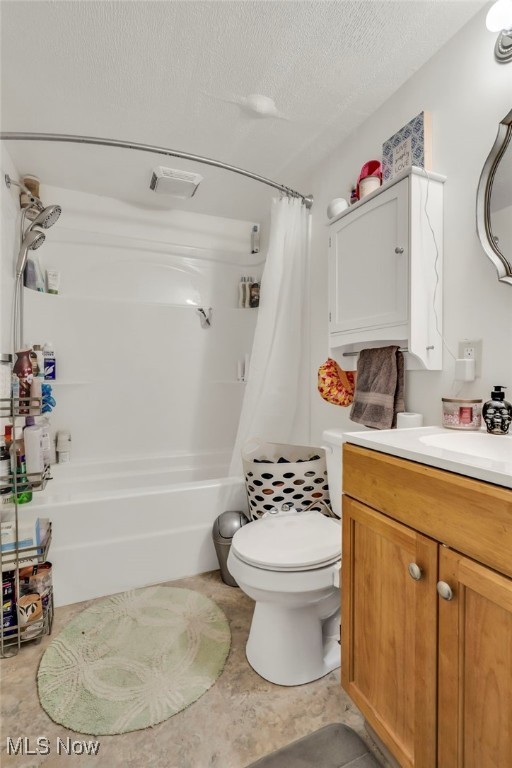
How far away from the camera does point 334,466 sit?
5.17 feet

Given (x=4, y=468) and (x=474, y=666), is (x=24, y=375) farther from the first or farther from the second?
(x=474, y=666)

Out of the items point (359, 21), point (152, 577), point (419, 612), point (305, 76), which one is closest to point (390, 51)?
point (359, 21)

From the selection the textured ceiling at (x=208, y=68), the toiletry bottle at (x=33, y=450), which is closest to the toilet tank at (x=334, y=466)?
the toiletry bottle at (x=33, y=450)

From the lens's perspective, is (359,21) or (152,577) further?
(152,577)

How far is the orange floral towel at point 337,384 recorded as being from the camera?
1.77 m

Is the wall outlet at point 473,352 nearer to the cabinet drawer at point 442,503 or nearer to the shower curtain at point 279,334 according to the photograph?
the cabinet drawer at point 442,503

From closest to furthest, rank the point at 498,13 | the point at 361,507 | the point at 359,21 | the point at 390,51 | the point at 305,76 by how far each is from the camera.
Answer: the point at 361,507 < the point at 498,13 < the point at 359,21 < the point at 390,51 < the point at 305,76

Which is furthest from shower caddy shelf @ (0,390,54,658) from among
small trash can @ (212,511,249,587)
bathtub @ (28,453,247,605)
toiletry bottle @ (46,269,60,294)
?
Answer: toiletry bottle @ (46,269,60,294)

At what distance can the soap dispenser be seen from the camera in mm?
1073

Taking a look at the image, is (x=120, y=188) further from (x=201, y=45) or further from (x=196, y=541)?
(x=196, y=541)

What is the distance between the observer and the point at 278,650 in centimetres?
131

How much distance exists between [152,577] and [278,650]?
0.83 meters

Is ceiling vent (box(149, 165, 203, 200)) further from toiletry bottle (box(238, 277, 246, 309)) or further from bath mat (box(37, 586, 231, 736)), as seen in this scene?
bath mat (box(37, 586, 231, 736))

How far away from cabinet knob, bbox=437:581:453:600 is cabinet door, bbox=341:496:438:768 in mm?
23
